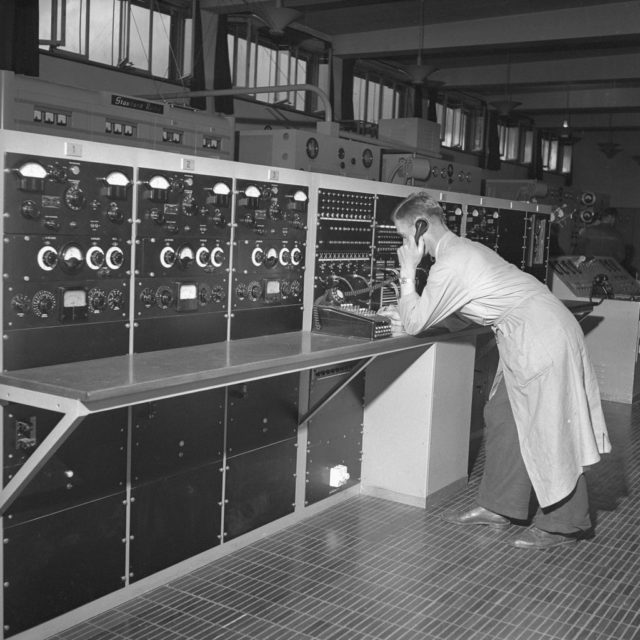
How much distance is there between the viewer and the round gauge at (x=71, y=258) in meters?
2.53

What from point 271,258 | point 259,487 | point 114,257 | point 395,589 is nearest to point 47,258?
point 114,257

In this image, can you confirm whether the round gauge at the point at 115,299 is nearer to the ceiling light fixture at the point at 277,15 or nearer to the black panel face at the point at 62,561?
the black panel face at the point at 62,561

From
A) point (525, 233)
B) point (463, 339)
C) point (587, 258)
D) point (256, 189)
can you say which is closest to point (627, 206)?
point (587, 258)

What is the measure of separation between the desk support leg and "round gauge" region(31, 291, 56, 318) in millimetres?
356

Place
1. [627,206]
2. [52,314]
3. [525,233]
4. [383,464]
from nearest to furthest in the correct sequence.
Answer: [52,314] → [383,464] → [525,233] → [627,206]

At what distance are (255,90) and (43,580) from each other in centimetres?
503

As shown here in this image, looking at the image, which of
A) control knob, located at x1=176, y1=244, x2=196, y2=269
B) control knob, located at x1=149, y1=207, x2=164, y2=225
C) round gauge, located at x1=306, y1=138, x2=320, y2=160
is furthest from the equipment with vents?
control knob, located at x1=149, y1=207, x2=164, y2=225

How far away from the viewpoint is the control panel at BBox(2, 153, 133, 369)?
240 centimetres

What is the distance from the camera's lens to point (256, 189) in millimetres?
3279

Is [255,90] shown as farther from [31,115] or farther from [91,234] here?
[91,234]

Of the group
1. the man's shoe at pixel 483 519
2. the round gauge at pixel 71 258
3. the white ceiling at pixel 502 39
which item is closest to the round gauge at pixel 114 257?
the round gauge at pixel 71 258

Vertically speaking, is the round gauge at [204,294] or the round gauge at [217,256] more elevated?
the round gauge at [217,256]

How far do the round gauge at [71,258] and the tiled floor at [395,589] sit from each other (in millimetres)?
1149

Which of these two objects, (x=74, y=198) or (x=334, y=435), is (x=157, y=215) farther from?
(x=334, y=435)
